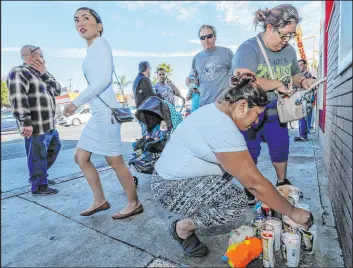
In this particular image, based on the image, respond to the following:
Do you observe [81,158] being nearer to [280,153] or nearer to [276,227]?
[276,227]

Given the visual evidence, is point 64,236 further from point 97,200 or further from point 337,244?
point 337,244

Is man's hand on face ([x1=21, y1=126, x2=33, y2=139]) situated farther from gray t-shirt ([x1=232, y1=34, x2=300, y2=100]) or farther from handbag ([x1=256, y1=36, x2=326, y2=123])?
handbag ([x1=256, y1=36, x2=326, y2=123])

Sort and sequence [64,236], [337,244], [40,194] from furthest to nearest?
[40,194]
[64,236]
[337,244]

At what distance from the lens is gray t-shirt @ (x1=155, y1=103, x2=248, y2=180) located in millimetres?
1521

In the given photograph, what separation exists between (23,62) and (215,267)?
3.22 m

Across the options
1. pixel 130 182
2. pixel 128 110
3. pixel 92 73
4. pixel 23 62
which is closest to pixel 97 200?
pixel 130 182

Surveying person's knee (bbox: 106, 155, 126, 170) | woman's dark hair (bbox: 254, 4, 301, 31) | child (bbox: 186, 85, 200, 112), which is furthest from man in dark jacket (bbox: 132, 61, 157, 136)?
woman's dark hair (bbox: 254, 4, 301, 31)

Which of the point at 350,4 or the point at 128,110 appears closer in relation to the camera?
the point at 350,4

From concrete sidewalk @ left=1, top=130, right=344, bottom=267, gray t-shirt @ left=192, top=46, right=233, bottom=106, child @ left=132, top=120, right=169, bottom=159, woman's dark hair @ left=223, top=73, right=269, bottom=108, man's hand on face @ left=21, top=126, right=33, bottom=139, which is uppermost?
gray t-shirt @ left=192, top=46, right=233, bottom=106

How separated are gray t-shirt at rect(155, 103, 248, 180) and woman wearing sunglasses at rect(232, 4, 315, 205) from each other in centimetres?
77

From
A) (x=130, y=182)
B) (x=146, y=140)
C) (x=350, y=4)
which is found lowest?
(x=130, y=182)

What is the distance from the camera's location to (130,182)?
8.31ft

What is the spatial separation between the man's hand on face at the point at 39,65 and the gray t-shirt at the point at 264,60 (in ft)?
8.17

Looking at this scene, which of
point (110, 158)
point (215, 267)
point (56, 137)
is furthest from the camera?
point (56, 137)
